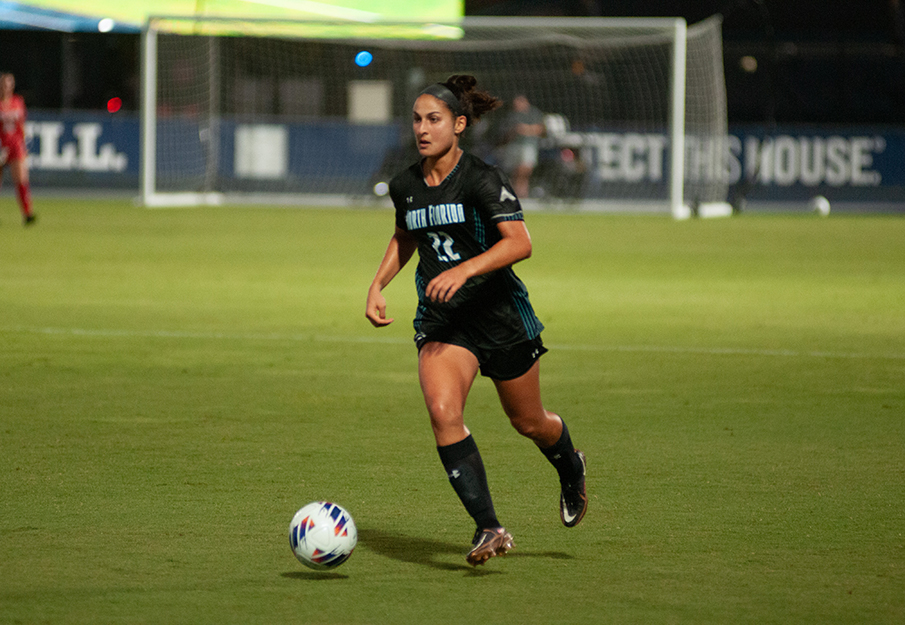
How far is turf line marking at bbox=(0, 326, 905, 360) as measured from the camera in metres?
10.4

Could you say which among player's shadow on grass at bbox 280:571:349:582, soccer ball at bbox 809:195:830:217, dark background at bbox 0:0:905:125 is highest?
dark background at bbox 0:0:905:125

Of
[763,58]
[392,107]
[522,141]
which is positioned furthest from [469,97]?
[763,58]

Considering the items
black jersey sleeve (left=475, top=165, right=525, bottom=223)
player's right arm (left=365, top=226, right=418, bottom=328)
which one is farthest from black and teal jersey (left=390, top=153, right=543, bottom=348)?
player's right arm (left=365, top=226, right=418, bottom=328)

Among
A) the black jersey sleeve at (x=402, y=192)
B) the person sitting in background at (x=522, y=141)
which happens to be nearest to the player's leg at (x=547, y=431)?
the black jersey sleeve at (x=402, y=192)

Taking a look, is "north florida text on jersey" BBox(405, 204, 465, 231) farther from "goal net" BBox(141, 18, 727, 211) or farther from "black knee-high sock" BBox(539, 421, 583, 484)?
"goal net" BBox(141, 18, 727, 211)

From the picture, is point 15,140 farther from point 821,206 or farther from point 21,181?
point 821,206

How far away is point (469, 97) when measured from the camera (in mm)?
5082

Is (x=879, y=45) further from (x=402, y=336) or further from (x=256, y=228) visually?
(x=402, y=336)

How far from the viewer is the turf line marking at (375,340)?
34.1 ft

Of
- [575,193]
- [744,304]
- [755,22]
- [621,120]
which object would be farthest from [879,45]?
[744,304]

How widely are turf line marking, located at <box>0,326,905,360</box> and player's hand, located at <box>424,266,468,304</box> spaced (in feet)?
19.0

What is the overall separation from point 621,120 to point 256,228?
10.8 m

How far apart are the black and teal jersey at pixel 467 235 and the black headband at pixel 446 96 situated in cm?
19

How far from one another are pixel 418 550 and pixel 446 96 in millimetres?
1583
